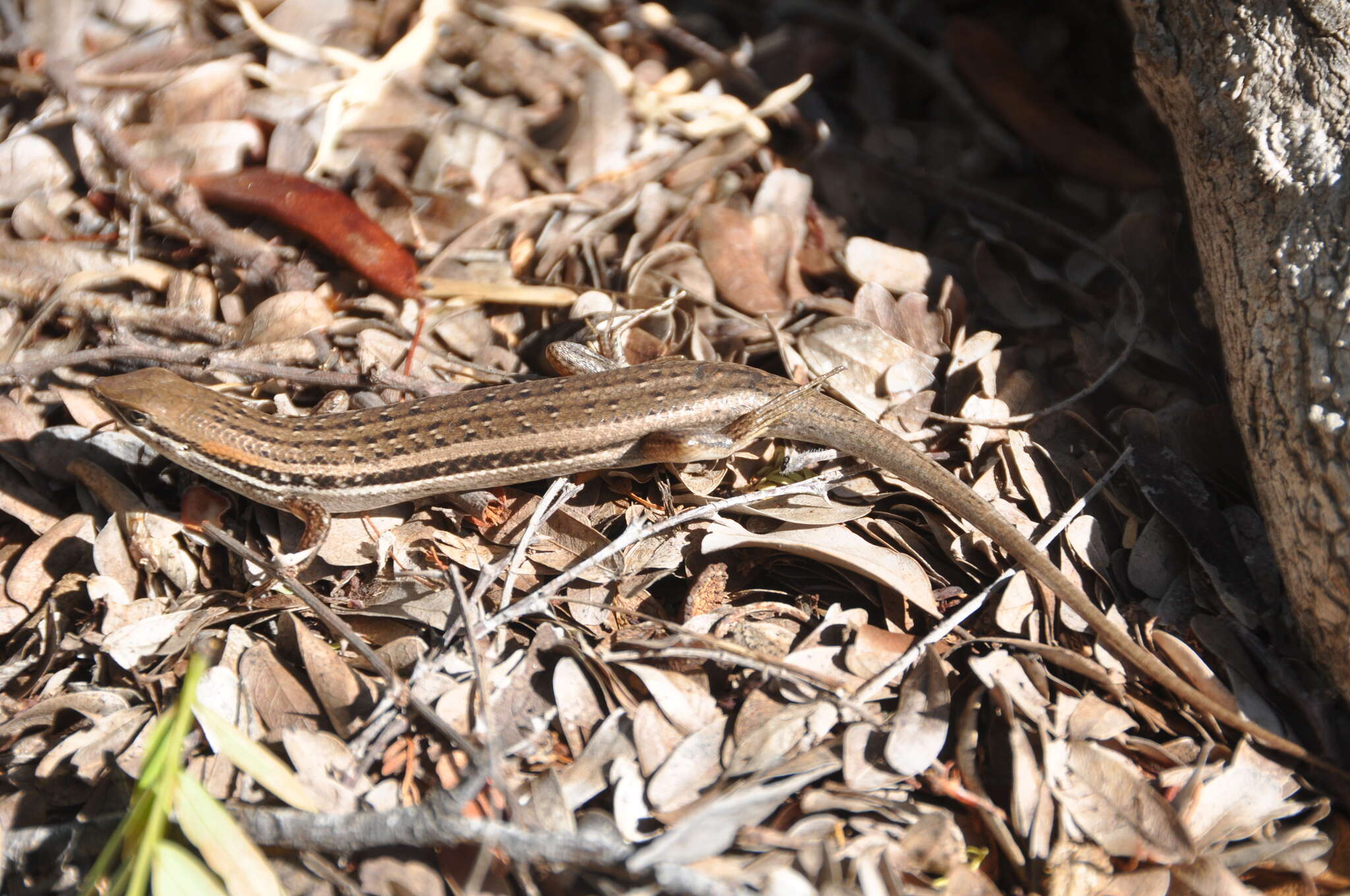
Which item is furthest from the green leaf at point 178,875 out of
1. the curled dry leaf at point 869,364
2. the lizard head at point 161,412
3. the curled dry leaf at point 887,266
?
the curled dry leaf at point 887,266

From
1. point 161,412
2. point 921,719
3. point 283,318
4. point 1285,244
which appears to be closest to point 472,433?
point 283,318

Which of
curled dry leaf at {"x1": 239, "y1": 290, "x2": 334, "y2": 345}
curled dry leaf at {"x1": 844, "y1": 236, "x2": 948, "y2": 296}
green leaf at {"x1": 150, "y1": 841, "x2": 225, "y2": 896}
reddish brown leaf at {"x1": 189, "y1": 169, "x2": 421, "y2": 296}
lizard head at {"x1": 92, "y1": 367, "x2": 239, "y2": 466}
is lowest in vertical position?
green leaf at {"x1": 150, "y1": 841, "x2": 225, "y2": 896}

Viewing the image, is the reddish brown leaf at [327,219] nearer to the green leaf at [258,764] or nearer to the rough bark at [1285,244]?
the green leaf at [258,764]

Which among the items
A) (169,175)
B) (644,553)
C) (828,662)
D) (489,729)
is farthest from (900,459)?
(169,175)

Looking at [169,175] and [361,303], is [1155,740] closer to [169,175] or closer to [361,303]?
[361,303]

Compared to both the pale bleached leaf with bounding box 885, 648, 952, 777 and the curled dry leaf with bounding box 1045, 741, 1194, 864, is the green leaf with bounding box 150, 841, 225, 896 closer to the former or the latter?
the pale bleached leaf with bounding box 885, 648, 952, 777

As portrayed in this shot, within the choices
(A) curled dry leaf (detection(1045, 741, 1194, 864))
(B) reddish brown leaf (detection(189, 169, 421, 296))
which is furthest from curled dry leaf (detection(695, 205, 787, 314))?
(A) curled dry leaf (detection(1045, 741, 1194, 864))
